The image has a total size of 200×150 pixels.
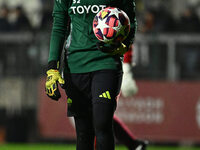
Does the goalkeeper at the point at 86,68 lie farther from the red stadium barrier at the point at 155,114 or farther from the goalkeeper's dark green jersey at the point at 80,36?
the red stadium barrier at the point at 155,114

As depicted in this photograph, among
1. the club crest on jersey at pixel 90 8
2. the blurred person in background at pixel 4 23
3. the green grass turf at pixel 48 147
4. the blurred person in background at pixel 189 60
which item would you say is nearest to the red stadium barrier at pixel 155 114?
the green grass turf at pixel 48 147

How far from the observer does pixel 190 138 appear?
37.5 ft

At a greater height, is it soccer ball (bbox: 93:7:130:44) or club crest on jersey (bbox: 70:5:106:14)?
club crest on jersey (bbox: 70:5:106:14)

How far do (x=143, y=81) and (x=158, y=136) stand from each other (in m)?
1.11

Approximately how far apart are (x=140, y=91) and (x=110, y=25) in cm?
649

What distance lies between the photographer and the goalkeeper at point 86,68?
516 cm

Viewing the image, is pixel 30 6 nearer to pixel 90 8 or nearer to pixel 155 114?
pixel 155 114

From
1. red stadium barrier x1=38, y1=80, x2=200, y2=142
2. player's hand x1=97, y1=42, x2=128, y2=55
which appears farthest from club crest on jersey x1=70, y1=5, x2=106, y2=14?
red stadium barrier x1=38, y1=80, x2=200, y2=142

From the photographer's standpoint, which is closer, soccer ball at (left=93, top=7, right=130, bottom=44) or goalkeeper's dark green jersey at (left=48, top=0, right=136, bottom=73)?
soccer ball at (left=93, top=7, right=130, bottom=44)

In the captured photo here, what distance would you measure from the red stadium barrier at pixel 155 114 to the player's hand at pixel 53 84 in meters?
6.14

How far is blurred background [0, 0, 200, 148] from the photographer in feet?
37.8

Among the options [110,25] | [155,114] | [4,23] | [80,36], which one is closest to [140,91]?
[155,114]

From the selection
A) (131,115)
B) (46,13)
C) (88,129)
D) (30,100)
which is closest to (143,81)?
(131,115)

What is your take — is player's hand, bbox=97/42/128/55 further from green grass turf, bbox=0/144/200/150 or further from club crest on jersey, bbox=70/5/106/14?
green grass turf, bbox=0/144/200/150
